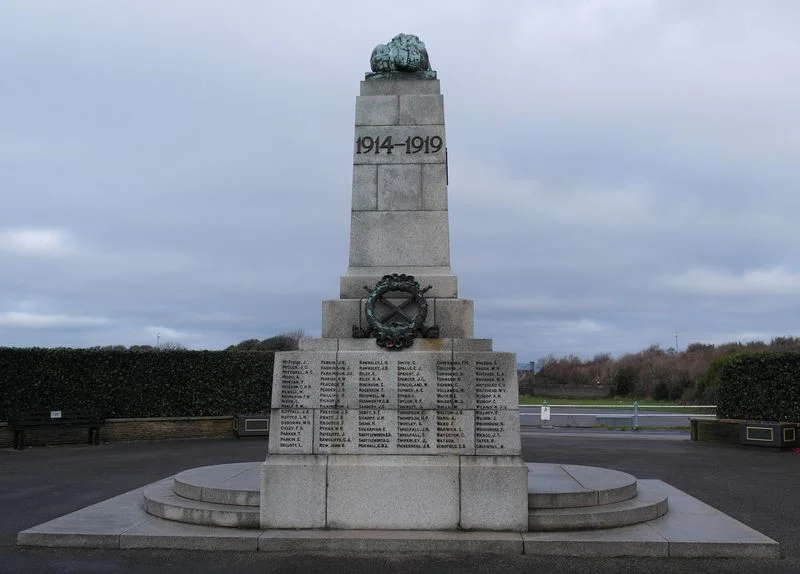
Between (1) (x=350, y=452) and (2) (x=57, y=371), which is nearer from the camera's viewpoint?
(1) (x=350, y=452)

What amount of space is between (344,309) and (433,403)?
5.31ft

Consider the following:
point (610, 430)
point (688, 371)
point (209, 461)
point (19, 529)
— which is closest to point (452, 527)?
point (19, 529)

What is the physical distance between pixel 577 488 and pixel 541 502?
0.63 m

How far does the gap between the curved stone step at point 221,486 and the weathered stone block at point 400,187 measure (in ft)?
11.7

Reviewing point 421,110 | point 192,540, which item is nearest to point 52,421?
point 192,540

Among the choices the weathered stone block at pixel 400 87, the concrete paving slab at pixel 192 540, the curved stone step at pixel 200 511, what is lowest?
the concrete paving slab at pixel 192 540

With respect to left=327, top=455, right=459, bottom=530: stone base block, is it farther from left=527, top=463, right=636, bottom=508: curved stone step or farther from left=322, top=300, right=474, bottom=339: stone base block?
left=322, top=300, right=474, bottom=339: stone base block

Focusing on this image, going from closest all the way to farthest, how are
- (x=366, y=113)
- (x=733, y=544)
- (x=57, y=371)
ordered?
(x=733, y=544)
(x=366, y=113)
(x=57, y=371)

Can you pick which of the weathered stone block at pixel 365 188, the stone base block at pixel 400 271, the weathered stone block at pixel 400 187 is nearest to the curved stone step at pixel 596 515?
the stone base block at pixel 400 271

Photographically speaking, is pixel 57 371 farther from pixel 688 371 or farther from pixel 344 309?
pixel 688 371

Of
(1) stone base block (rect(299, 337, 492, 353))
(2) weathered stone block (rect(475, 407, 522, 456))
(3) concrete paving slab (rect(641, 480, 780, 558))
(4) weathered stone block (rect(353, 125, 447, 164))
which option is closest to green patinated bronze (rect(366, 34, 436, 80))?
(4) weathered stone block (rect(353, 125, 447, 164))

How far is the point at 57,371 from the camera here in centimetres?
1642

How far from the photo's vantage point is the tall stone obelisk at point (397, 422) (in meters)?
6.96

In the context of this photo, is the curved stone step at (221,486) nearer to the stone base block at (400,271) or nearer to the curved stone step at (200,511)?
the curved stone step at (200,511)
